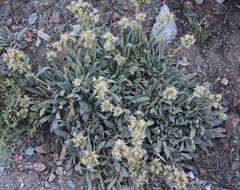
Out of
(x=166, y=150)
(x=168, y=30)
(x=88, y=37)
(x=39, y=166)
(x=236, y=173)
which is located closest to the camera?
(x=88, y=37)

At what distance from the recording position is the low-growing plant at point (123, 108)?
3742 mm

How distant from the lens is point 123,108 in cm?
395

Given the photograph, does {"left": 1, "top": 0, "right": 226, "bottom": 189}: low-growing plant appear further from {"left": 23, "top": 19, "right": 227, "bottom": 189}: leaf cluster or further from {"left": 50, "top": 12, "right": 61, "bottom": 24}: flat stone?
{"left": 50, "top": 12, "right": 61, "bottom": 24}: flat stone

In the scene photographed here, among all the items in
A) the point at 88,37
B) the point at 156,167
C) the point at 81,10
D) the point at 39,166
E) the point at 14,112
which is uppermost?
the point at 81,10

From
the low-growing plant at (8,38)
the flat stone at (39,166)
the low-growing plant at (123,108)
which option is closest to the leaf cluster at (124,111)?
the low-growing plant at (123,108)

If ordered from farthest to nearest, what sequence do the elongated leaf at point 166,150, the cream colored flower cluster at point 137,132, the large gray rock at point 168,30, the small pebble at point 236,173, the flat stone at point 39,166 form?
1. the large gray rock at point 168,30
2. the small pebble at point 236,173
3. the flat stone at point 39,166
4. the elongated leaf at point 166,150
5. the cream colored flower cluster at point 137,132

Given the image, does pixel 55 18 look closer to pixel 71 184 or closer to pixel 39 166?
pixel 39 166

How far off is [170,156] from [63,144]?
1.49 metres

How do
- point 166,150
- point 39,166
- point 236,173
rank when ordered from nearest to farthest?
point 166,150, point 39,166, point 236,173

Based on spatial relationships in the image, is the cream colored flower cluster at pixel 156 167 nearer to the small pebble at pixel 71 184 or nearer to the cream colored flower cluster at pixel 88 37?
the small pebble at pixel 71 184

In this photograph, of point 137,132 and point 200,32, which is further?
point 200,32

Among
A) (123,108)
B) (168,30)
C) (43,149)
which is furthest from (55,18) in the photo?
(43,149)

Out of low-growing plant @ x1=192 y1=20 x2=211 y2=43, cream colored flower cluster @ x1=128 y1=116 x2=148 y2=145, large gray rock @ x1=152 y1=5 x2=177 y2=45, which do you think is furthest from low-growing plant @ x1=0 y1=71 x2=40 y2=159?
low-growing plant @ x1=192 y1=20 x2=211 y2=43

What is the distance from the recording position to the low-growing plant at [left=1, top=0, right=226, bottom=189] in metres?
3.74
